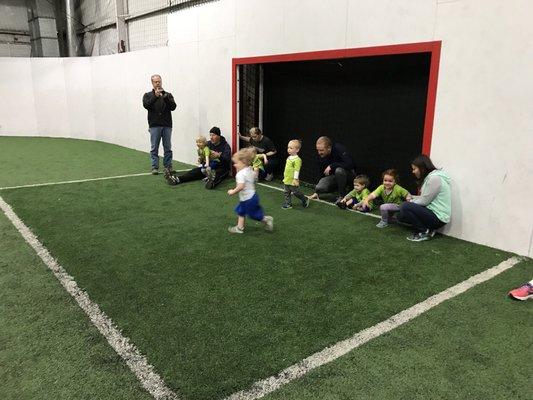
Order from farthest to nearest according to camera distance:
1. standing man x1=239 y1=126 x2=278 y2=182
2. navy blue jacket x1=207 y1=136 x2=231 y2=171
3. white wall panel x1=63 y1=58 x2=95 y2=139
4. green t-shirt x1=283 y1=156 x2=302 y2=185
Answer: white wall panel x1=63 y1=58 x2=95 y2=139 → navy blue jacket x1=207 y1=136 x2=231 y2=171 → standing man x1=239 y1=126 x2=278 y2=182 → green t-shirt x1=283 y1=156 x2=302 y2=185

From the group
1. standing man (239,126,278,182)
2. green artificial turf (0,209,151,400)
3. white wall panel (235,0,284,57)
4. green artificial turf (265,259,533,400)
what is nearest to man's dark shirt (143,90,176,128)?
white wall panel (235,0,284,57)

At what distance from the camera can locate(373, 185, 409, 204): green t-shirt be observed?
5879 millimetres

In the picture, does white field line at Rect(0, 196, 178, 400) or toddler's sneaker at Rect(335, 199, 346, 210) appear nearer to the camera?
white field line at Rect(0, 196, 178, 400)

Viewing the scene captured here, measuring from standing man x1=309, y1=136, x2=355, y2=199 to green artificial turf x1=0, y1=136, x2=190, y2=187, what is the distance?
4075mm

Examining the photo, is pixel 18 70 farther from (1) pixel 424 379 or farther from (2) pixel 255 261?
(1) pixel 424 379

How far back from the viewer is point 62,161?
10.5 meters

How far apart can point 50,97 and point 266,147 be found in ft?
34.9

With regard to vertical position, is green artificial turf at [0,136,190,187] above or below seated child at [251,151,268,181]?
below

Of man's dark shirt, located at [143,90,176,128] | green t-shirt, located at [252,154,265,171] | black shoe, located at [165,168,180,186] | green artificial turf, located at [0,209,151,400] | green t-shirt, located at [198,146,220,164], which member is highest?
man's dark shirt, located at [143,90,176,128]

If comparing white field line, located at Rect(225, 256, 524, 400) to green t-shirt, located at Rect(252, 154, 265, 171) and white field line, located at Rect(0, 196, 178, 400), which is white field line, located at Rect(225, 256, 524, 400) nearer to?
white field line, located at Rect(0, 196, 178, 400)

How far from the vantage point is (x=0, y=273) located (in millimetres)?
4211

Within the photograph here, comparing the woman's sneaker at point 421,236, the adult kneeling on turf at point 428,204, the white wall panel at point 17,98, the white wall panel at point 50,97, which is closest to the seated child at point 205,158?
the adult kneeling on turf at point 428,204

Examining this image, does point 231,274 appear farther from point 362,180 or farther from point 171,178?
point 171,178

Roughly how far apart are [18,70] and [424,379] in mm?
16680
